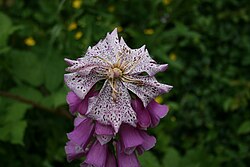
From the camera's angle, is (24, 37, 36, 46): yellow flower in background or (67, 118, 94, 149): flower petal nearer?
(67, 118, 94, 149): flower petal

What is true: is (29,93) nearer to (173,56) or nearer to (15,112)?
(15,112)

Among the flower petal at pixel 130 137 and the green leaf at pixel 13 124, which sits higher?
the flower petal at pixel 130 137

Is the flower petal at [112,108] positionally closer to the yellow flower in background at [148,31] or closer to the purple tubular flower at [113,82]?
the purple tubular flower at [113,82]

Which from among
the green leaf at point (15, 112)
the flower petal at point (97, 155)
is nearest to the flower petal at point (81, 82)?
the flower petal at point (97, 155)

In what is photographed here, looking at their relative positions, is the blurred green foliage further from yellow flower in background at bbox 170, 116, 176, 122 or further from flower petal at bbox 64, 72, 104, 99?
flower petal at bbox 64, 72, 104, 99

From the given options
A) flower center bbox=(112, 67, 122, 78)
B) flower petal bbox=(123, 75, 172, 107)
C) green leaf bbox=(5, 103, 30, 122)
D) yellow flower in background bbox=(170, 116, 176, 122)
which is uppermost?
flower center bbox=(112, 67, 122, 78)

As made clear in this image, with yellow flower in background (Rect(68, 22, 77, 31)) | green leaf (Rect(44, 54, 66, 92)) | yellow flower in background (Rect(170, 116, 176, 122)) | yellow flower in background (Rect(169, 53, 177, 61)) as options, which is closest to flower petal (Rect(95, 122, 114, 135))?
green leaf (Rect(44, 54, 66, 92))

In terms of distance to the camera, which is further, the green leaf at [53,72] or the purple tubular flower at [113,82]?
the green leaf at [53,72]
